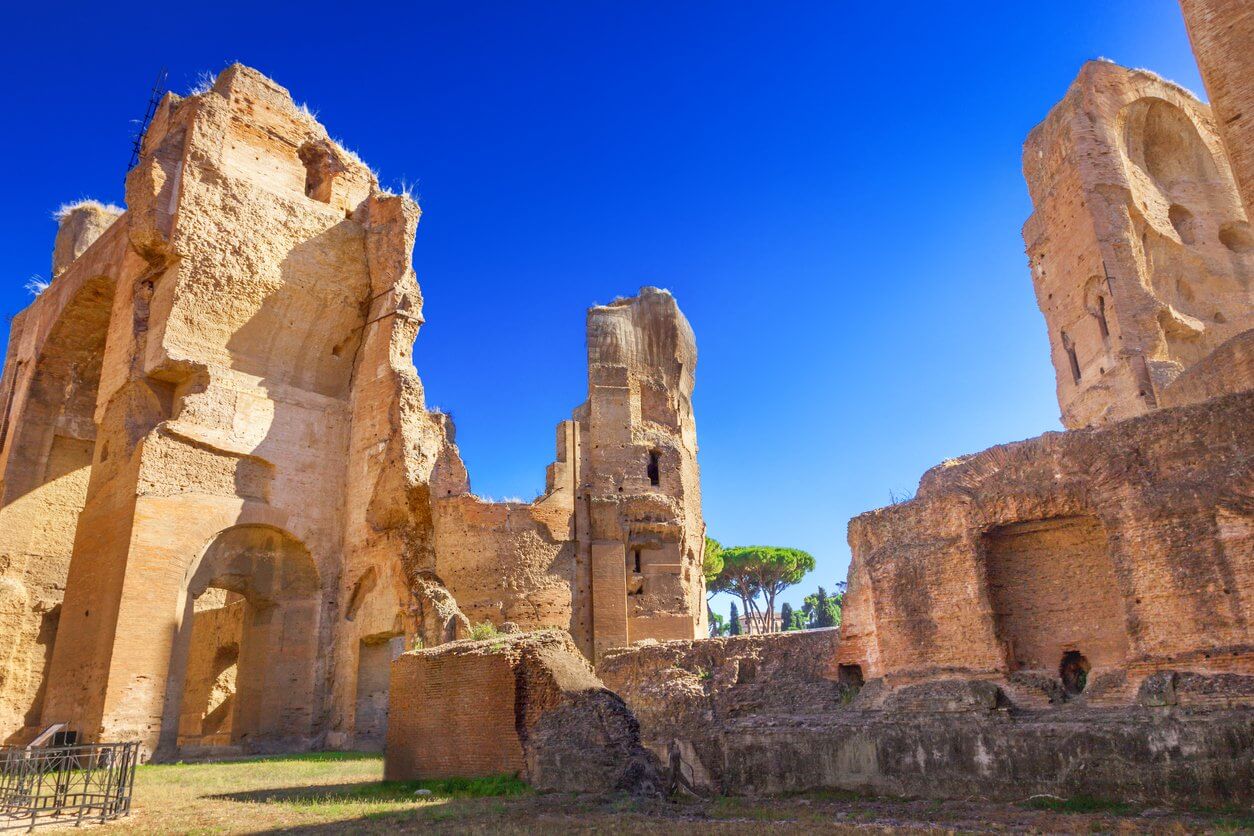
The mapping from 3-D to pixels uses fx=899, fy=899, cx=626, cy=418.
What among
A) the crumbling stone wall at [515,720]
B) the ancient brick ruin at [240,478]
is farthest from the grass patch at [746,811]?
the ancient brick ruin at [240,478]

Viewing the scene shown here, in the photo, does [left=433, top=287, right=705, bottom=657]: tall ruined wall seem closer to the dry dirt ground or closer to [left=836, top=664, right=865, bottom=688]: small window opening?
[left=836, top=664, right=865, bottom=688]: small window opening

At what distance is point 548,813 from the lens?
710 centimetres

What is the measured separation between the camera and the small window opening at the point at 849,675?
1331cm

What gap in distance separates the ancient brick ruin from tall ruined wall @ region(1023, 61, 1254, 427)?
43.7 ft

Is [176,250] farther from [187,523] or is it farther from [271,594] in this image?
[271,594]

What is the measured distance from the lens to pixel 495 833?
6.01 meters

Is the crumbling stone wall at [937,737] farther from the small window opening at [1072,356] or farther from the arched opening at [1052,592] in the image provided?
the small window opening at [1072,356]

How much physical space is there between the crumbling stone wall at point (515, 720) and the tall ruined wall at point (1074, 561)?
16.3 feet

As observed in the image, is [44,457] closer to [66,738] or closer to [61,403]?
[61,403]

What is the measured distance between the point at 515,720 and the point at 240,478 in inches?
337

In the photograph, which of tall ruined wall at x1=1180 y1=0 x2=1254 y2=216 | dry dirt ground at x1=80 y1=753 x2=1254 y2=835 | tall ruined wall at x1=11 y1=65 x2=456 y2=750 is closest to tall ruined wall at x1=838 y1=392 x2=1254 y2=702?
dry dirt ground at x1=80 y1=753 x2=1254 y2=835

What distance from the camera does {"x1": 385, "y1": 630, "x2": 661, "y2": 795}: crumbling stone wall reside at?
8500 millimetres

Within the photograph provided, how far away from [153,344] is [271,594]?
477cm

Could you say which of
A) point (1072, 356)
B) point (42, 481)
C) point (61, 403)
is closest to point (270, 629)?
point (42, 481)
